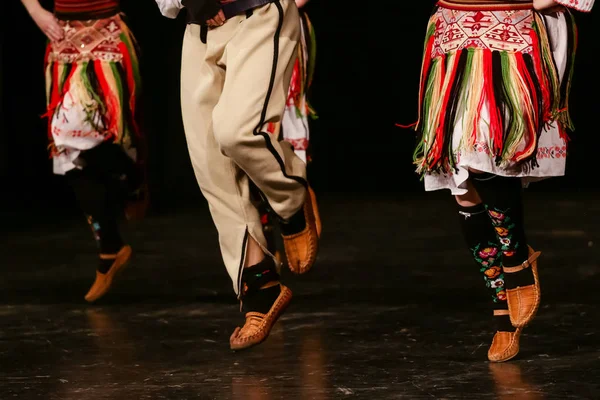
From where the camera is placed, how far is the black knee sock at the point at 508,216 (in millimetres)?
2965

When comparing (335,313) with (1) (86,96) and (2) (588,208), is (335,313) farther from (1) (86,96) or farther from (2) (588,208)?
(2) (588,208)

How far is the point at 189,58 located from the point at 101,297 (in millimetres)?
1197

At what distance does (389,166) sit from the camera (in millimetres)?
7547

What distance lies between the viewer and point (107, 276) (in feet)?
13.1

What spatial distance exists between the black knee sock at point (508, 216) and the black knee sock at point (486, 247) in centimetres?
5

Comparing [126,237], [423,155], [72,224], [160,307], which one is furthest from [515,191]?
[72,224]

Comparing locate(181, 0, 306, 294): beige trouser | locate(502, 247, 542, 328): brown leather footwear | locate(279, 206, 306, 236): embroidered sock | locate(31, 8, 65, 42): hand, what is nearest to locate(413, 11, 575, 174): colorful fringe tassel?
locate(502, 247, 542, 328): brown leather footwear

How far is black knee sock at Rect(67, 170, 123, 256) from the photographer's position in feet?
13.2

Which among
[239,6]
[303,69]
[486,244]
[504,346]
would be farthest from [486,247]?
[303,69]

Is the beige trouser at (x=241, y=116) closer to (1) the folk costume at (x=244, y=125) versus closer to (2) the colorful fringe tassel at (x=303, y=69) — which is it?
(1) the folk costume at (x=244, y=125)

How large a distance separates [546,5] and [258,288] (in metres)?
0.97

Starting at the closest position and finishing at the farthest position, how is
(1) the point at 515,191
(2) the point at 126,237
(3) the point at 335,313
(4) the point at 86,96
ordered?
(1) the point at 515,191 → (3) the point at 335,313 → (4) the point at 86,96 → (2) the point at 126,237

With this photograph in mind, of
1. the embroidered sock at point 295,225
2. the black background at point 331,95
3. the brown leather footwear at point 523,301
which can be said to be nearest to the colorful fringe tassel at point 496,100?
the brown leather footwear at point 523,301

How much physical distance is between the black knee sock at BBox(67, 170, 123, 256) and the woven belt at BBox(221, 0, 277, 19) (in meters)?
1.20
